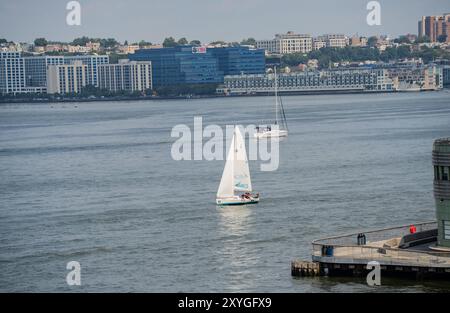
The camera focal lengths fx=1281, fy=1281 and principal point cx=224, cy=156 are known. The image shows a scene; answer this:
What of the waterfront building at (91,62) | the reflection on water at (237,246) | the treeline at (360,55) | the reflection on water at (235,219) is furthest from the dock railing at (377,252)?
the treeline at (360,55)

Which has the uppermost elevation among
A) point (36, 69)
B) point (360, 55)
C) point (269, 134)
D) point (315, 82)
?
point (360, 55)

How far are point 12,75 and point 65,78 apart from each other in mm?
8499

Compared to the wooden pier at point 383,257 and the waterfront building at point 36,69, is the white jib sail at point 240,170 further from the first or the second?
the waterfront building at point 36,69

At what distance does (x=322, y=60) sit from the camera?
7416 inches

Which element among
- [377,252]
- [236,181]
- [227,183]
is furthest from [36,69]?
[377,252]

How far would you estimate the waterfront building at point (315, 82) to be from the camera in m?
146

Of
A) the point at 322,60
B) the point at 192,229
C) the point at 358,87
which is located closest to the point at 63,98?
the point at 358,87

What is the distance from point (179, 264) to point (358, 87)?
130 metres

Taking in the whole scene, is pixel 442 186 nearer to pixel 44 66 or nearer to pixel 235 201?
pixel 235 201

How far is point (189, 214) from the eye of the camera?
25.6m

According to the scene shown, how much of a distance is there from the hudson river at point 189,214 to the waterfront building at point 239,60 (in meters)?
115

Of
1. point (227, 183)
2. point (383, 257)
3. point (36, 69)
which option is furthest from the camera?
point (36, 69)

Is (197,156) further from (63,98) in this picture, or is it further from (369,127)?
(63,98)

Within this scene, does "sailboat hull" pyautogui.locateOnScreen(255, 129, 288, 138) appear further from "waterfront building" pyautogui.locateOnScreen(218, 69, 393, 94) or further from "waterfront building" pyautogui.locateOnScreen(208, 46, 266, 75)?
"waterfront building" pyautogui.locateOnScreen(208, 46, 266, 75)
